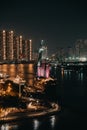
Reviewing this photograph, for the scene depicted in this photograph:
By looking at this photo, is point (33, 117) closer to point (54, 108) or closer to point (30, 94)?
point (54, 108)

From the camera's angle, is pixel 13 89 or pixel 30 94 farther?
pixel 30 94

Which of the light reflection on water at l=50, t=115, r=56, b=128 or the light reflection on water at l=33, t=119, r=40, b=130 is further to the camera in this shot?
the light reflection on water at l=50, t=115, r=56, b=128

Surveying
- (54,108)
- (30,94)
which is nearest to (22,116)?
(54,108)

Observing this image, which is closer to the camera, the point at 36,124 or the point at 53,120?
the point at 36,124

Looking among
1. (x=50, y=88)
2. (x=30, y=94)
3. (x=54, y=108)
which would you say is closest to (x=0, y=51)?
(x=50, y=88)

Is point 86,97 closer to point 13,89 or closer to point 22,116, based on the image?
point 13,89

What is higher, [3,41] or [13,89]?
[3,41]

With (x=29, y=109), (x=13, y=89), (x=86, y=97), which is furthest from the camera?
(x=86, y=97)

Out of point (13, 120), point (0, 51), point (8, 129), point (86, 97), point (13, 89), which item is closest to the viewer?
point (8, 129)

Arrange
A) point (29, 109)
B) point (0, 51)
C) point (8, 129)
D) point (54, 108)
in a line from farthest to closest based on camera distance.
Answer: point (0, 51) → point (54, 108) → point (29, 109) → point (8, 129)

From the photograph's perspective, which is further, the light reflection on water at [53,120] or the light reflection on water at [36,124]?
the light reflection on water at [53,120]
